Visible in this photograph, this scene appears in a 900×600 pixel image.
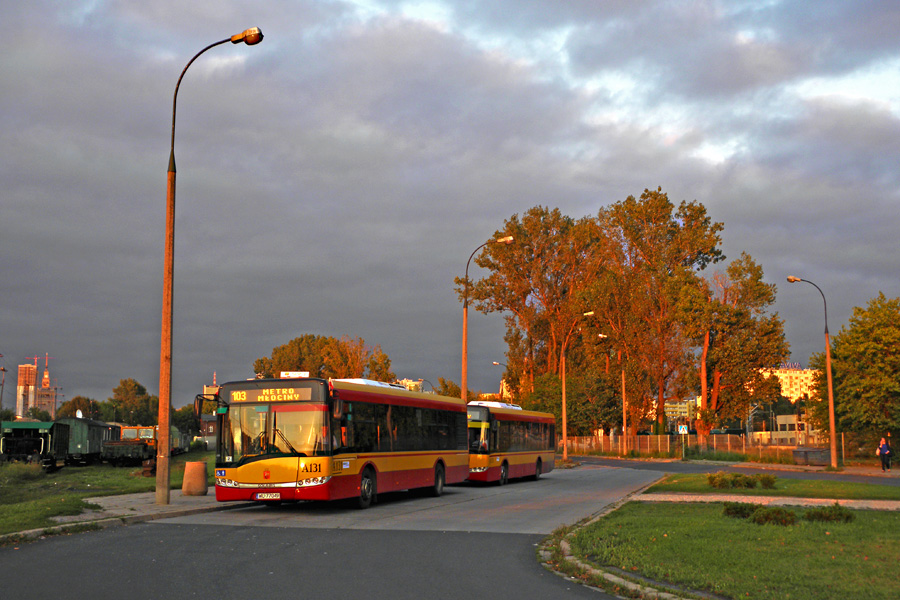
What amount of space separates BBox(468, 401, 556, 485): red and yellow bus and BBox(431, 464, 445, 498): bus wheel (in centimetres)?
488

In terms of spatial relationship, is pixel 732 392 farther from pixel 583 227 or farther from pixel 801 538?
pixel 801 538

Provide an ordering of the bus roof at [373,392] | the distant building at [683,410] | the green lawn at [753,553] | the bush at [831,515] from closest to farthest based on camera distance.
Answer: the green lawn at [753,553] < the bush at [831,515] < the bus roof at [373,392] < the distant building at [683,410]

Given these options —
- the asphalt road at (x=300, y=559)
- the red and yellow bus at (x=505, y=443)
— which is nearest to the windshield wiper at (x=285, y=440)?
the asphalt road at (x=300, y=559)

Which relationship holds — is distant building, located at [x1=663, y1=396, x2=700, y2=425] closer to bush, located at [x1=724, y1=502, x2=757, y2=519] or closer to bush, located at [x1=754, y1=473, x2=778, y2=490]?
bush, located at [x1=754, y1=473, x2=778, y2=490]

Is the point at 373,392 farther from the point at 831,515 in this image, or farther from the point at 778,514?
the point at 831,515

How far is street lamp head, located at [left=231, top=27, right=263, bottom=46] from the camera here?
18797mm

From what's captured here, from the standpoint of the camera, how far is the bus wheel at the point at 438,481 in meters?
24.5

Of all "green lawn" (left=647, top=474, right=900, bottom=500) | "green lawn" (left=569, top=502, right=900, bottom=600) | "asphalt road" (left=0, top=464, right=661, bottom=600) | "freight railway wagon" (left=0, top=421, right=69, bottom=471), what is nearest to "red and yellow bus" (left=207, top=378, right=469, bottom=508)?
"asphalt road" (left=0, top=464, right=661, bottom=600)

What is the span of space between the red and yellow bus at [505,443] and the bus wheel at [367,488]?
31.3ft

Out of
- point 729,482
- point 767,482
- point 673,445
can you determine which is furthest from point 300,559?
point 673,445

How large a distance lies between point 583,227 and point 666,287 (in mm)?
8976

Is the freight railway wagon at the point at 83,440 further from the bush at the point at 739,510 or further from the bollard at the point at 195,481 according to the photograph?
the bush at the point at 739,510

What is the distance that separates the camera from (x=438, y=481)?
24609 millimetres

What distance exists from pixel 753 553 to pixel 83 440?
46948mm
